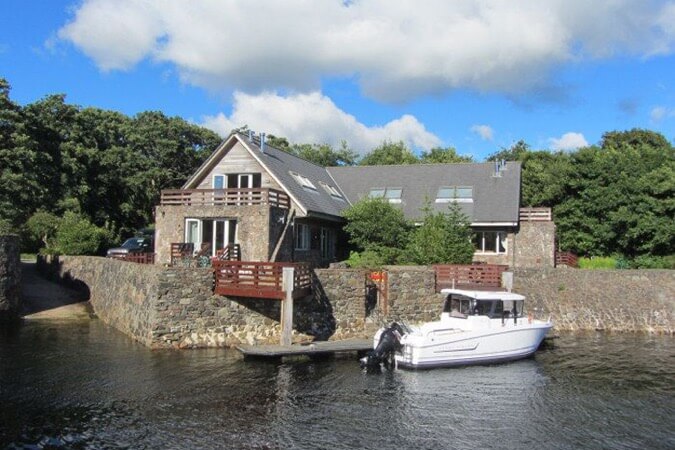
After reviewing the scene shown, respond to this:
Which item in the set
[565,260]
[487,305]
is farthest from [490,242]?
[487,305]

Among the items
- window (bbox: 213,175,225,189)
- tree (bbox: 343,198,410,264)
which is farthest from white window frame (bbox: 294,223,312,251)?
window (bbox: 213,175,225,189)

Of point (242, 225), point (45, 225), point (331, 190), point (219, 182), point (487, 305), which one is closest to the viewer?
point (487, 305)

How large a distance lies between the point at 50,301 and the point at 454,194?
22302 mm

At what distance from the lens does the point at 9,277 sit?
1009 inches

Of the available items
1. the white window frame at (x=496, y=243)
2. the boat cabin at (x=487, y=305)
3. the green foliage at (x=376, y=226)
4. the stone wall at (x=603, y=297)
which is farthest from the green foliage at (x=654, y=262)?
the boat cabin at (x=487, y=305)

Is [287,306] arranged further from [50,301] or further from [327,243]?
[50,301]

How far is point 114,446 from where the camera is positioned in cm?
1168

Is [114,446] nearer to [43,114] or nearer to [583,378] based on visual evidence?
[583,378]

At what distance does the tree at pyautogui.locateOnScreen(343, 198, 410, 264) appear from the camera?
95.0ft

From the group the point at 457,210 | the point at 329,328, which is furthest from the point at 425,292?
the point at 457,210

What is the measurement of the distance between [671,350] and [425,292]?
955 cm

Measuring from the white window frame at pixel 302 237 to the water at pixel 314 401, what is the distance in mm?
8945

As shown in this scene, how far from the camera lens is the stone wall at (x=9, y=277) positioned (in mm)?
25375

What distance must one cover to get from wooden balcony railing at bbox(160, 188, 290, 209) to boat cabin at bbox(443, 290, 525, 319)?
9.48 metres
